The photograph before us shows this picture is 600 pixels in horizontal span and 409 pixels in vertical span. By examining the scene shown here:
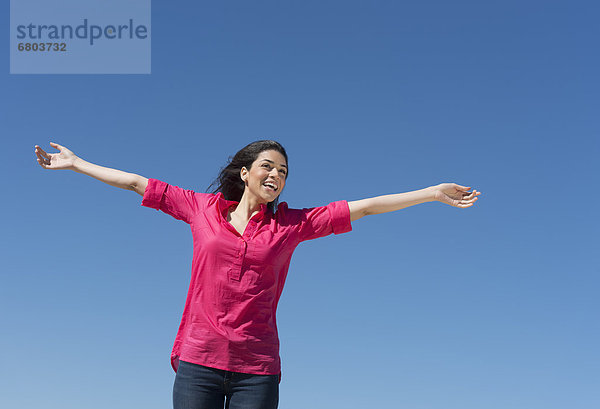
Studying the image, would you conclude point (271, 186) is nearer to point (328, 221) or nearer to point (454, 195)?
point (328, 221)

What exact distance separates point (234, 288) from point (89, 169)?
6.19ft

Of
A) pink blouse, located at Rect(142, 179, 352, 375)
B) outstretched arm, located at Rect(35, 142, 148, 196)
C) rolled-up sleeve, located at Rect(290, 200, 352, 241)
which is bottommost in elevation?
pink blouse, located at Rect(142, 179, 352, 375)

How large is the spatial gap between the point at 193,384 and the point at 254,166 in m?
2.03

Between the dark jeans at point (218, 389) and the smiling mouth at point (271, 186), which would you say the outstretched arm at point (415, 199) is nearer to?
the smiling mouth at point (271, 186)

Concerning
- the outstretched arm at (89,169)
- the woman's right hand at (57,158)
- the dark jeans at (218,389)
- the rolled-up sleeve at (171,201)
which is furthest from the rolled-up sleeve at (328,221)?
the woman's right hand at (57,158)

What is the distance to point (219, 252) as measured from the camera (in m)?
5.21

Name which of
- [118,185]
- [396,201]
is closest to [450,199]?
[396,201]

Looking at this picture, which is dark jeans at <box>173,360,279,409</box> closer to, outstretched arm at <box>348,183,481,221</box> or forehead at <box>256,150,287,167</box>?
outstretched arm at <box>348,183,481,221</box>

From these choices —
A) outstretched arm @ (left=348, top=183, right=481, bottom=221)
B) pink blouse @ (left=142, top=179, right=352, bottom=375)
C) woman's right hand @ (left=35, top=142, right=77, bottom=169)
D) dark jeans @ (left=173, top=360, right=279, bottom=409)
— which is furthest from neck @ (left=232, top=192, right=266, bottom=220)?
woman's right hand @ (left=35, top=142, right=77, bottom=169)

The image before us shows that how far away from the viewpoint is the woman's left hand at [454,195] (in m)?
6.07

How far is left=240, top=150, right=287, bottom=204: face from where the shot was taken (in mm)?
5664

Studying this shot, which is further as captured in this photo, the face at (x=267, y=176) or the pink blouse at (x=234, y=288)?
the face at (x=267, y=176)

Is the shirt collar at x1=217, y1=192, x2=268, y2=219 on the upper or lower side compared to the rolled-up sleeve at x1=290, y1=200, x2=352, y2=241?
upper

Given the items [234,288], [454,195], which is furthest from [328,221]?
[454,195]
